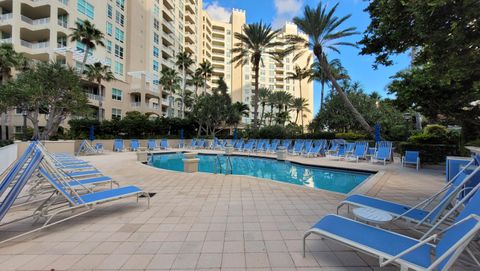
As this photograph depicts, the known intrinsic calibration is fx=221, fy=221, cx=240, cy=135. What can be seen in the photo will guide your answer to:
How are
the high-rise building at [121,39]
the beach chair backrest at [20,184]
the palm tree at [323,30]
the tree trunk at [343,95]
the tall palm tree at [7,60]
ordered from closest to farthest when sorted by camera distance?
the beach chair backrest at [20,184], the palm tree at [323,30], the tree trunk at [343,95], the tall palm tree at [7,60], the high-rise building at [121,39]

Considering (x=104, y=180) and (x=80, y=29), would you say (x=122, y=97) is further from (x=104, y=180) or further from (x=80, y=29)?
(x=104, y=180)

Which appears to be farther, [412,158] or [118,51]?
[118,51]

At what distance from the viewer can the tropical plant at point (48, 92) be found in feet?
45.3

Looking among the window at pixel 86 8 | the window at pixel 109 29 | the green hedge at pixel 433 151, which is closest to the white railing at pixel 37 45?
the window at pixel 86 8

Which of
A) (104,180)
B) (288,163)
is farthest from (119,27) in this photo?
(104,180)

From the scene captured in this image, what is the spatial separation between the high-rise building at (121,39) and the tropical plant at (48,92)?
1100 centimetres

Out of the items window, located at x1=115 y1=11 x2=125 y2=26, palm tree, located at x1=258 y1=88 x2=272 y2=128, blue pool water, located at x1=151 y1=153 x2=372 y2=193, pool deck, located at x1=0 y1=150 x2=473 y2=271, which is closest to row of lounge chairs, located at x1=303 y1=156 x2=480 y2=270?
pool deck, located at x1=0 y1=150 x2=473 y2=271

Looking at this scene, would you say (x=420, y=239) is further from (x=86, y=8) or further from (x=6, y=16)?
(x=86, y=8)

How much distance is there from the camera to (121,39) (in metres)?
32.4

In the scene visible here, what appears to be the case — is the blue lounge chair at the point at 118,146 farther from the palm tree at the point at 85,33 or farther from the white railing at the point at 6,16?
the white railing at the point at 6,16

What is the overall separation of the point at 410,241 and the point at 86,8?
36111 mm

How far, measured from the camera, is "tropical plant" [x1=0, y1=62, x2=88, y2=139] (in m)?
13.8

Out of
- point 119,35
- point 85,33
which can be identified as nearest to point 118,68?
point 119,35

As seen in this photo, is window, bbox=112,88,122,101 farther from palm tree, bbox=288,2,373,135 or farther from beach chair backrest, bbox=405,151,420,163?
beach chair backrest, bbox=405,151,420,163
